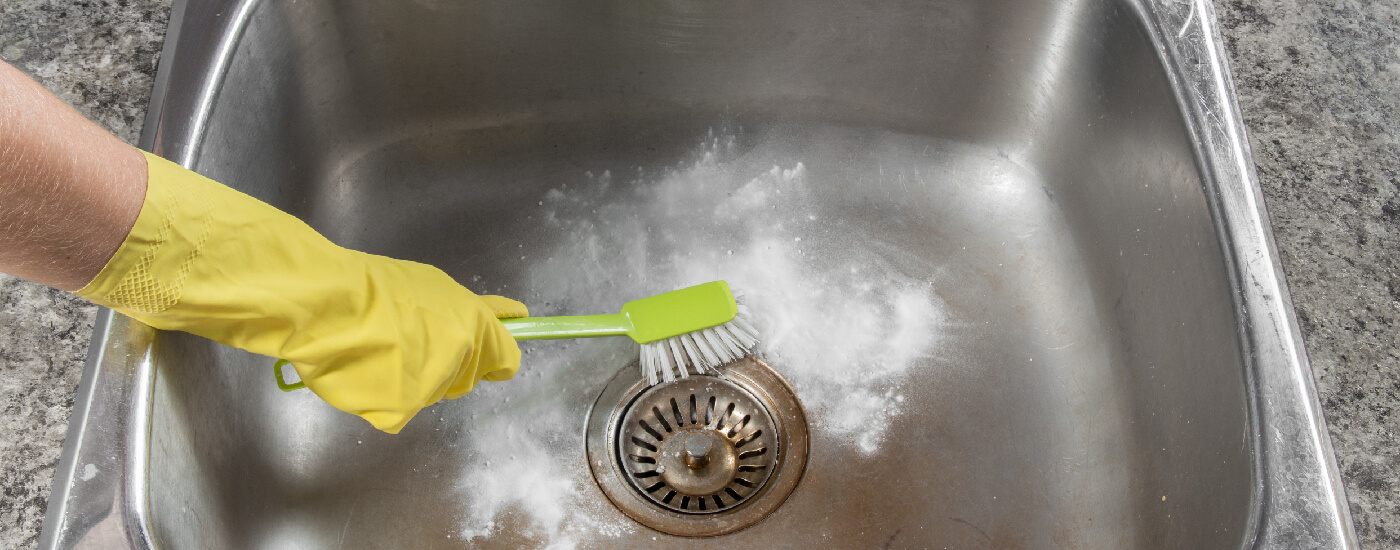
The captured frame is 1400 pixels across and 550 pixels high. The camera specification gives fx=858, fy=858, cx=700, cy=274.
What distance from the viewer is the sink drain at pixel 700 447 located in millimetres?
880

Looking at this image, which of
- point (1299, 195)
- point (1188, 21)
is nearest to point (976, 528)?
point (1299, 195)

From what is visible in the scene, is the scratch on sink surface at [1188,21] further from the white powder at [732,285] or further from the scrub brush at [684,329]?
the scrub brush at [684,329]

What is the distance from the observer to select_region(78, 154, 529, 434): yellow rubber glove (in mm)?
558

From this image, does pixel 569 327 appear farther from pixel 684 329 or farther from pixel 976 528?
pixel 976 528

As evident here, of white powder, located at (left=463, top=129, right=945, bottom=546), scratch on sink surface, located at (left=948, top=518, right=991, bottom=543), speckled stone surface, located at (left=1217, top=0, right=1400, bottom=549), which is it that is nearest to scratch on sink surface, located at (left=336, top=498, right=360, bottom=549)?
white powder, located at (left=463, top=129, right=945, bottom=546)

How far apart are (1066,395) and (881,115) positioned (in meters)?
0.39

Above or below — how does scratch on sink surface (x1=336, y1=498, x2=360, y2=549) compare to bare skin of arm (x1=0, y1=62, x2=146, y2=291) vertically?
below

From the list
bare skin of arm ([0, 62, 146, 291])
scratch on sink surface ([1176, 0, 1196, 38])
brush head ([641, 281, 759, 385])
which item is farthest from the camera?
brush head ([641, 281, 759, 385])

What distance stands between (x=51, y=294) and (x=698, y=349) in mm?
588

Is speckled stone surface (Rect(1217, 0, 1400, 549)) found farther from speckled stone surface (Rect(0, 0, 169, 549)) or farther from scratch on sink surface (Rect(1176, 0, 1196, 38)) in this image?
speckled stone surface (Rect(0, 0, 169, 549))

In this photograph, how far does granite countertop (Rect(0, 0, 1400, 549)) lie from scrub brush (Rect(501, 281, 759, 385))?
0.46 m

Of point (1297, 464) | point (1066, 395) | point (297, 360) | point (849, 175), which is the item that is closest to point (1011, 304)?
point (1066, 395)

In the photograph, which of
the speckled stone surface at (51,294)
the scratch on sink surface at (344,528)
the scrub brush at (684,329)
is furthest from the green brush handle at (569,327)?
the speckled stone surface at (51,294)

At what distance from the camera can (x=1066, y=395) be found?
35.5 inches
